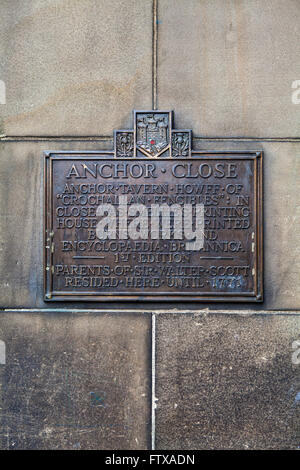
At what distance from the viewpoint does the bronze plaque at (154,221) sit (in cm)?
366

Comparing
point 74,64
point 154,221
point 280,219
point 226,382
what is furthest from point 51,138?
point 226,382

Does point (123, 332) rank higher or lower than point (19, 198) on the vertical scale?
lower

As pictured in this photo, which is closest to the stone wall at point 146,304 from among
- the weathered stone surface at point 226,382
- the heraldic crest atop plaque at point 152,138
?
the weathered stone surface at point 226,382

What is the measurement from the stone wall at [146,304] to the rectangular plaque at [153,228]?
14cm

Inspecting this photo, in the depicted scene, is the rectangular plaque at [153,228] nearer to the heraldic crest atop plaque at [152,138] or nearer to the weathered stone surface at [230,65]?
the heraldic crest atop plaque at [152,138]

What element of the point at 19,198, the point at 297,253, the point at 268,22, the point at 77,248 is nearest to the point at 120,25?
the point at 268,22

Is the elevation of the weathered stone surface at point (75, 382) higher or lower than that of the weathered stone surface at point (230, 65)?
lower

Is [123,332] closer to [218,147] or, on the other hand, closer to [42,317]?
[42,317]

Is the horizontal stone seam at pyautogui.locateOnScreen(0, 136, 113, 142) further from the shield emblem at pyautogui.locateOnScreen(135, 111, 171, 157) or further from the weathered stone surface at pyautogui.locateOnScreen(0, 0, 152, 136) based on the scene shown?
the shield emblem at pyautogui.locateOnScreen(135, 111, 171, 157)

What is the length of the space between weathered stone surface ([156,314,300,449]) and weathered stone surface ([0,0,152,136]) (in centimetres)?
206

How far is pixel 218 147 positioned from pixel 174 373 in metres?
2.15

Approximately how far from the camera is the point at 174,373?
12.0 ft
